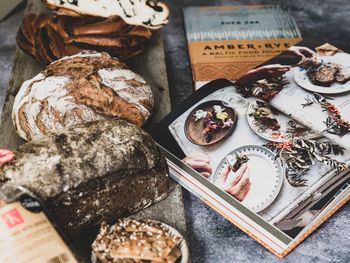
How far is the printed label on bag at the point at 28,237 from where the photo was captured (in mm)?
783

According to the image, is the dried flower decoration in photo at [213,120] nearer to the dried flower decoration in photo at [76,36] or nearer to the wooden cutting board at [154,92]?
the wooden cutting board at [154,92]

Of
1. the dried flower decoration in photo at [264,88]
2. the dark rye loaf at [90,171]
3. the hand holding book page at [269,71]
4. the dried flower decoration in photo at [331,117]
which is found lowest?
the dried flower decoration in photo at [331,117]

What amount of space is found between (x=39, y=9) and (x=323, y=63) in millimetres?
962

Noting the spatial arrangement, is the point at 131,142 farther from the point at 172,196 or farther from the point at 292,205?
the point at 292,205

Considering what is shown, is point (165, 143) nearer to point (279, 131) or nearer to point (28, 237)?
point (279, 131)

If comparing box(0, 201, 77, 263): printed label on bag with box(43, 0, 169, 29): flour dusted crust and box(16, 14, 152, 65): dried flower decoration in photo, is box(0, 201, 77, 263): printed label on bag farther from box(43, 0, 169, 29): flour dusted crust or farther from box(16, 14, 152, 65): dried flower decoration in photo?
box(43, 0, 169, 29): flour dusted crust

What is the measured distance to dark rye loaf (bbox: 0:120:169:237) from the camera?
88cm

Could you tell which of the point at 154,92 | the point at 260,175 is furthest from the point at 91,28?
the point at 260,175

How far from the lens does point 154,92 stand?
1.37m

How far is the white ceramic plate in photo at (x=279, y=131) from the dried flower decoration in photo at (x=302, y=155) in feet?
0.05

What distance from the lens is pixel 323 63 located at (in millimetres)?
1331

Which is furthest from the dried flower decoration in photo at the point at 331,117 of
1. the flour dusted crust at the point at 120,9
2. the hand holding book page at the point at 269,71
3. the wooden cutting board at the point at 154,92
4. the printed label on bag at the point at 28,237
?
the printed label on bag at the point at 28,237

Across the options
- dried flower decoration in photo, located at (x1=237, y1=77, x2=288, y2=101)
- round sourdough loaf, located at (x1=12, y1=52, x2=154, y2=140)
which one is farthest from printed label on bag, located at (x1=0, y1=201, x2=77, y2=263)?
dried flower decoration in photo, located at (x1=237, y1=77, x2=288, y2=101)

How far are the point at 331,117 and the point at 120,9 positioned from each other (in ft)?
2.20
